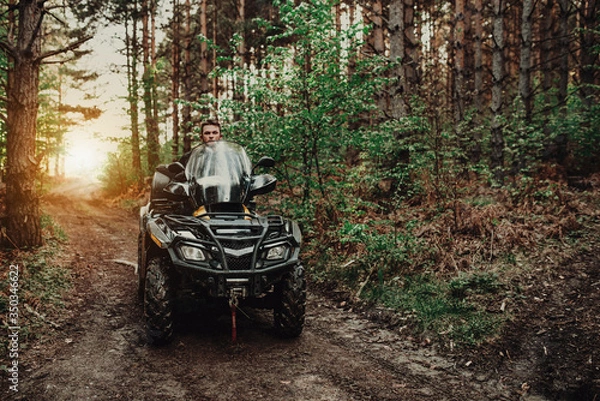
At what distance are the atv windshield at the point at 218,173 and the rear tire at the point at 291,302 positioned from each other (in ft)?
3.66

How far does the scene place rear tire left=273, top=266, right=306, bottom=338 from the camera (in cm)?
435

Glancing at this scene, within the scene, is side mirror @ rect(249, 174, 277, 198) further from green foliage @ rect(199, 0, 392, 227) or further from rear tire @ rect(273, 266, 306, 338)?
green foliage @ rect(199, 0, 392, 227)

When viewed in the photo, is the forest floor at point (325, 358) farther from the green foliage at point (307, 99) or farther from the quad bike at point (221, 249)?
the green foliage at point (307, 99)

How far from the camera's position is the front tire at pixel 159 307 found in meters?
4.10

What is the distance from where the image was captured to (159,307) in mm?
4090

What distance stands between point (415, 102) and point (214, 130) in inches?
154

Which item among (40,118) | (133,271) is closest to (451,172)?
(133,271)

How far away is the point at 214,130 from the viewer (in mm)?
6316

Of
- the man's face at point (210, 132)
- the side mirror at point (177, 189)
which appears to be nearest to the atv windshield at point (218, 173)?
the side mirror at point (177, 189)

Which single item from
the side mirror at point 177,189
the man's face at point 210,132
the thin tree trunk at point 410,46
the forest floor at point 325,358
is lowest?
the forest floor at point 325,358

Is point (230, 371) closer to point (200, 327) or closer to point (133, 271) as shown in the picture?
point (200, 327)

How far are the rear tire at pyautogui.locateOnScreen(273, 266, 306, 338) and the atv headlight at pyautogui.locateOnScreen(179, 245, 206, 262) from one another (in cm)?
97

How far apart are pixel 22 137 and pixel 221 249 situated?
5.95 m

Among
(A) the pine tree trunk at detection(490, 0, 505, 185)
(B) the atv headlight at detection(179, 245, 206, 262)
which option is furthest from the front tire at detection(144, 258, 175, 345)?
(A) the pine tree trunk at detection(490, 0, 505, 185)
